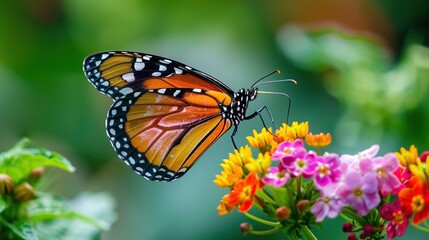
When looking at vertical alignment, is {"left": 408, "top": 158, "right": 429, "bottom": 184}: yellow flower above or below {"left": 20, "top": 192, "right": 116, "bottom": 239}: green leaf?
above

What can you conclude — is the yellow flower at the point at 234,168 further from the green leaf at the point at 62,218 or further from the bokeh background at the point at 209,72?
the bokeh background at the point at 209,72

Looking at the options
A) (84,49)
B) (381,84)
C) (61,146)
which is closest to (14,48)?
(84,49)

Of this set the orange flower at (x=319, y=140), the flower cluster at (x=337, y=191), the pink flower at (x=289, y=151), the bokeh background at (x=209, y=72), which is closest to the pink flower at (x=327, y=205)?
the flower cluster at (x=337, y=191)

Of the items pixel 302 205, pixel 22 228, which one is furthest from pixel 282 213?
pixel 22 228

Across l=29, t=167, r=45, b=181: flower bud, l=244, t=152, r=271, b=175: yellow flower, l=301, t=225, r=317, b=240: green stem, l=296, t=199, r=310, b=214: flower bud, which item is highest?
l=244, t=152, r=271, b=175: yellow flower

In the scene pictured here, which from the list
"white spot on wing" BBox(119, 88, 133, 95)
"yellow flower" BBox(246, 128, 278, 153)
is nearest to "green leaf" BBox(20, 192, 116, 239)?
"white spot on wing" BBox(119, 88, 133, 95)

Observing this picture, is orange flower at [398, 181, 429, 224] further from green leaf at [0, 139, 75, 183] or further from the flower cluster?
green leaf at [0, 139, 75, 183]

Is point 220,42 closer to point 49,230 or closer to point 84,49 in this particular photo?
point 84,49

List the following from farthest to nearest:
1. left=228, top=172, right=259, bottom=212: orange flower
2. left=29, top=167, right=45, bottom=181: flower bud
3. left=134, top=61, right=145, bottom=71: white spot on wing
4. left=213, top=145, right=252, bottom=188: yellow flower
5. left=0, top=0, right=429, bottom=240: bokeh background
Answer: left=0, top=0, right=429, bottom=240: bokeh background < left=134, top=61, right=145, bottom=71: white spot on wing < left=29, top=167, right=45, bottom=181: flower bud < left=213, top=145, right=252, bottom=188: yellow flower < left=228, top=172, right=259, bottom=212: orange flower
